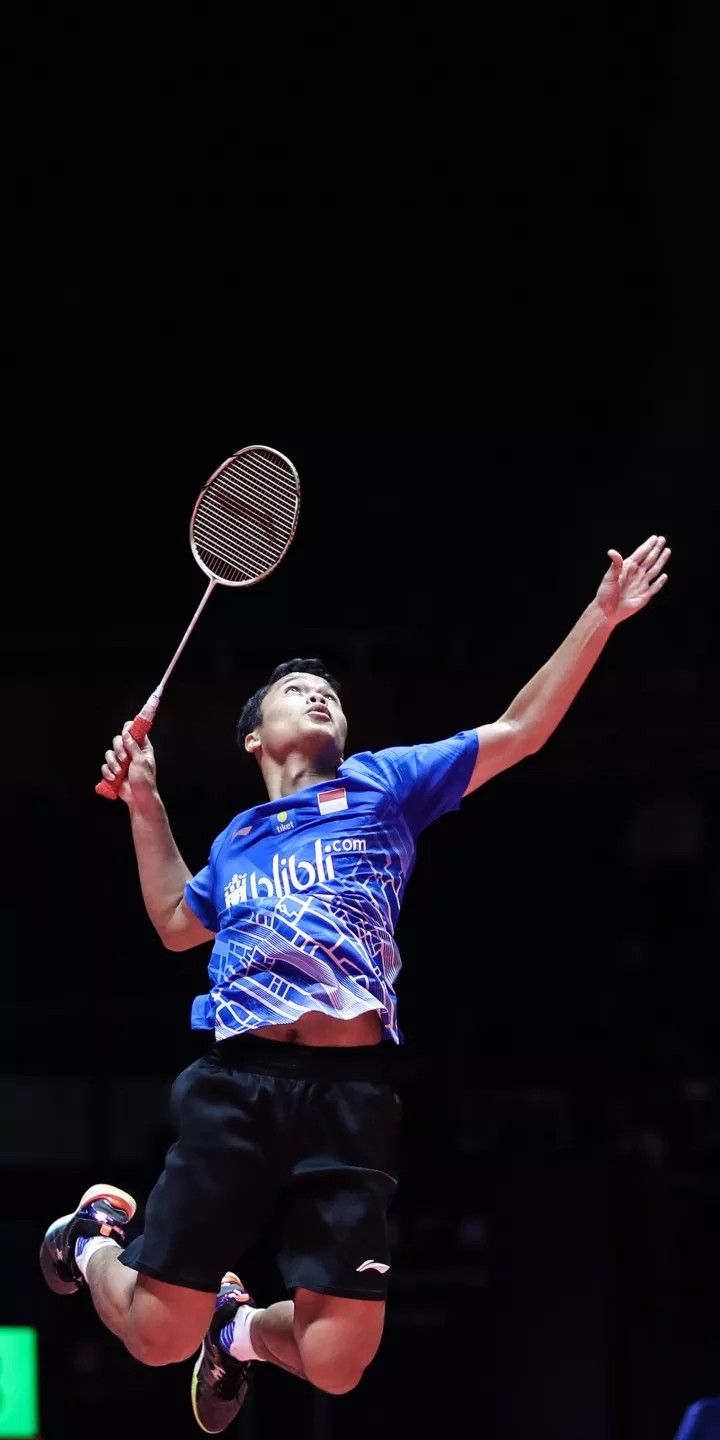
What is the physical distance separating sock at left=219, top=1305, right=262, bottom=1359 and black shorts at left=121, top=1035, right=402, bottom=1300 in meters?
0.42

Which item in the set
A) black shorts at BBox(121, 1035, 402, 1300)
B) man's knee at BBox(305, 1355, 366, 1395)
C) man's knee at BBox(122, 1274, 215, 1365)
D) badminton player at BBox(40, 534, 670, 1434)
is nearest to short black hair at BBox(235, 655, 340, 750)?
badminton player at BBox(40, 534, 670, 1434)

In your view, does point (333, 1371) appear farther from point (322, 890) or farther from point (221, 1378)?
point (322, 890)

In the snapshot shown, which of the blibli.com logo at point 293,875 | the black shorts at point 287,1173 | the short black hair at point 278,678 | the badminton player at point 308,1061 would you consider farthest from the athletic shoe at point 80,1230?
the short black hair at point 278,678

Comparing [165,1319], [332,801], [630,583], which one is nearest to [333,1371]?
[165,1319]

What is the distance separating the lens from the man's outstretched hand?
13.9ft

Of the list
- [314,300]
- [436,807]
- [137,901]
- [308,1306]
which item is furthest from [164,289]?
[308,1306]

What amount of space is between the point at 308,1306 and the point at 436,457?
19.8 ft

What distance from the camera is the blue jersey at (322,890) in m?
4.02

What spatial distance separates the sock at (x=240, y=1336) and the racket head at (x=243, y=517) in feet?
6.06

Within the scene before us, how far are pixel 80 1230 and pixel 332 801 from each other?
4.54ft

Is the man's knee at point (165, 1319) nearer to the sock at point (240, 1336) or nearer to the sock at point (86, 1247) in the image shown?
the sock at point (240, 1336)

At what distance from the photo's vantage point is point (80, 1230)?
4.66 m

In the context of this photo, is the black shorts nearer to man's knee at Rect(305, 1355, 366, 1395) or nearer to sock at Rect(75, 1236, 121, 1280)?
man's knee at Rect(305, 1355, 366, 1395)

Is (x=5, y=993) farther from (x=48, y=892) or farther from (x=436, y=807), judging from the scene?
(x=436, y=807)
